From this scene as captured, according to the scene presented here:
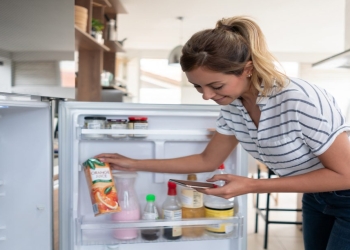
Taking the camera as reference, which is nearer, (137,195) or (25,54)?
(25,54)

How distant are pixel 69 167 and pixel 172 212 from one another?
37 centimetres

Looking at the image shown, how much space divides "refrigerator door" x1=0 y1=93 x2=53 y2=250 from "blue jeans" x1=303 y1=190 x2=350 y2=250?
0.83 meters

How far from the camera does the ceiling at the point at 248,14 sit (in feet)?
13.0

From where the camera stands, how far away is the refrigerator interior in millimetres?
1151

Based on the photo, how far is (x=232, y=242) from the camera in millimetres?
1324

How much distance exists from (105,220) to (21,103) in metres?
0.51

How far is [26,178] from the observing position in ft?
3.76

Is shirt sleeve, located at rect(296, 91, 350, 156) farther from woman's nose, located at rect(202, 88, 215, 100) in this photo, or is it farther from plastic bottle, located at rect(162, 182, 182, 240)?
plastic bottle, located at rect(162, 182, 182, 240)

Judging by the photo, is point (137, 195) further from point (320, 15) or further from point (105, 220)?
point (320, 15)

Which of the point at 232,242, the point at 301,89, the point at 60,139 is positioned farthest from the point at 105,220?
the point at 301,89

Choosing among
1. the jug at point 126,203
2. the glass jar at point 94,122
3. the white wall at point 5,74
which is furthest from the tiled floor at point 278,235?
the white wall at point 5,74

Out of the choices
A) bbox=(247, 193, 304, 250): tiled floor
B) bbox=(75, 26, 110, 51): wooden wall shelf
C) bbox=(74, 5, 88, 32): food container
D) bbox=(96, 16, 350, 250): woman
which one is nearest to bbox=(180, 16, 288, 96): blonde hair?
bbox=(96, 16, 350, 250): woman

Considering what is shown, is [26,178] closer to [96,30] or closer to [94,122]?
[94,122]

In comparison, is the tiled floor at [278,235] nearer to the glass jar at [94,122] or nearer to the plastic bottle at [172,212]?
the plastic bottle at [172,212]
